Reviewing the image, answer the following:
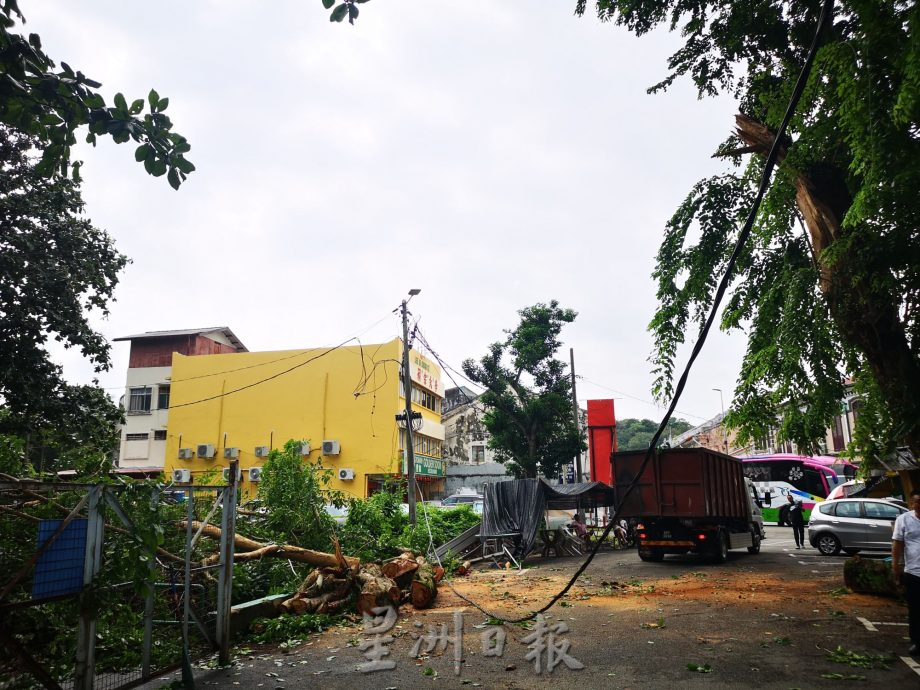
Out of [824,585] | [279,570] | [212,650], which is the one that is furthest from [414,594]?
[824,585]

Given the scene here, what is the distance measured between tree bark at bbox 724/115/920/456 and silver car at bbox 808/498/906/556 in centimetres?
867

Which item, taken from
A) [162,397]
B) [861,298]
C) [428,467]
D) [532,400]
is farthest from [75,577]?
[162,397]

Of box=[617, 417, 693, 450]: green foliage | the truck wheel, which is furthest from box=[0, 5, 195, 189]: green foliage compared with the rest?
box=[617, 417, 693, 450]: green foliage

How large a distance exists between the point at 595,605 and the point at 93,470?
7.99 metres

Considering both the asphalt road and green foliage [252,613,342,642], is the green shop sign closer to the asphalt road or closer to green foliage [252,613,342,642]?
the asphalt road

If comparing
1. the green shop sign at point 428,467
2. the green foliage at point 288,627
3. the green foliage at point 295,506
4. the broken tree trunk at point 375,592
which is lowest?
the green foliage at point 288,627

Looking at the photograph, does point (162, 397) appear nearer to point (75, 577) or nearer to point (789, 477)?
point (789, 477)

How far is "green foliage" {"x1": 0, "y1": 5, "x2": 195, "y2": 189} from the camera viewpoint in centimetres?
410

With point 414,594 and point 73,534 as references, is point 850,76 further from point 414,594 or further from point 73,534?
point 414,594

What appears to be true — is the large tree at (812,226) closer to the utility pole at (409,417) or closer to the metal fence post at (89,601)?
the metal fence post at (89,601)

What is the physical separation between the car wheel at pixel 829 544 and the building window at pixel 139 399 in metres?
35.8

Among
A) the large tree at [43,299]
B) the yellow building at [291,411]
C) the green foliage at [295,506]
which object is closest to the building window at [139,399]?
the yellow building at [291,411]

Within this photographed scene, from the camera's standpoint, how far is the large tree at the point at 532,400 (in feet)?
101

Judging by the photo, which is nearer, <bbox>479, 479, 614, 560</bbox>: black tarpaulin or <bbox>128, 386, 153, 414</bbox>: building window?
<bbox>479, 479, 614, 560</bbox>: black tarpaulin
